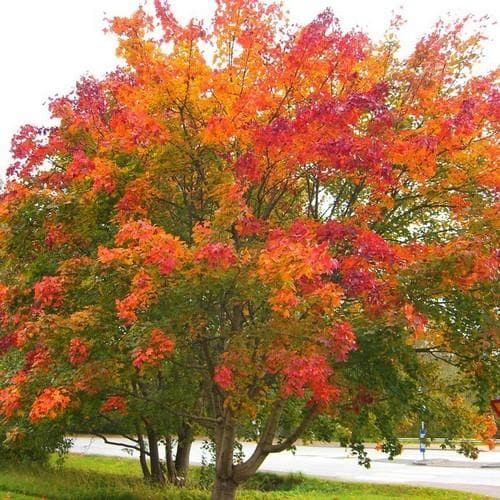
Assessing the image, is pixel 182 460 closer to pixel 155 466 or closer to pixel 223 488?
pixel 155 466

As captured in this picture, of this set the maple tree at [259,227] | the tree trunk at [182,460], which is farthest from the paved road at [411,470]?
the maple tree at [259,227]

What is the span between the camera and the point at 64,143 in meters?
7.51

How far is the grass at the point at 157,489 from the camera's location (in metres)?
11.0

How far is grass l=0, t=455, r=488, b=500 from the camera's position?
36.2 feet

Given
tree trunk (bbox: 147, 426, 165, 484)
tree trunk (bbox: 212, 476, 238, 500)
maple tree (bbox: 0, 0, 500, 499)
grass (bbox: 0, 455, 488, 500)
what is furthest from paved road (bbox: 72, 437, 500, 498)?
maple tree (bbox: 0, 0, 500, 499)

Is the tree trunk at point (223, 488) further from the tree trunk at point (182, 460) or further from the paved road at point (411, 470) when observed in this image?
A: the paved road at point (411, 470)

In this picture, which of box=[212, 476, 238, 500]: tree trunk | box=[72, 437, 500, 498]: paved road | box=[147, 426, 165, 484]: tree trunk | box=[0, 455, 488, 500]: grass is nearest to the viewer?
box=[212, 476, 238, 500]: tree trunk

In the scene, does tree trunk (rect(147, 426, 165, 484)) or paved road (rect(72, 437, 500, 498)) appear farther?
paved road (rect(72, 437, 500, 498))

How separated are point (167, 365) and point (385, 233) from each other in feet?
9.92

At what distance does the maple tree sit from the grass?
164 inches

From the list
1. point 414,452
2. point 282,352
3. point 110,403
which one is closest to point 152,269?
point 282,352

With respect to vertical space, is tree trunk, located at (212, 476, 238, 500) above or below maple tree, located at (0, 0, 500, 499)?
below

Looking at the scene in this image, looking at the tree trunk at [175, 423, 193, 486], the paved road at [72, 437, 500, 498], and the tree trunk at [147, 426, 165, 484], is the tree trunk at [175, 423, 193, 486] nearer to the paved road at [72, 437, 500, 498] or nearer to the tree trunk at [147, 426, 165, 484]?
the tree trunk at [147, 426, 165, 484]

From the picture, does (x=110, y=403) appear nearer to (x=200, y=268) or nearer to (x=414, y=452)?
(x=200, y=268)
